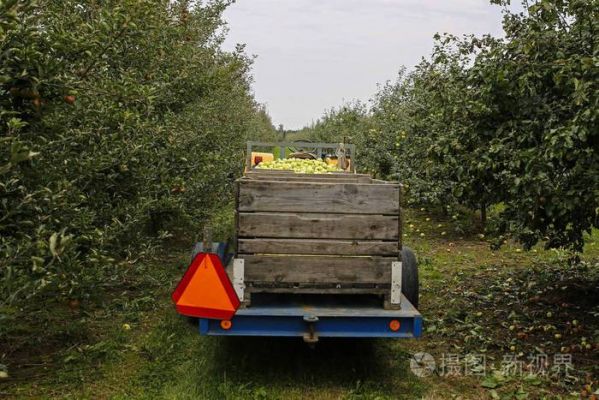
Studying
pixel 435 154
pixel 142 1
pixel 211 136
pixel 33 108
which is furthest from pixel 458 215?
pixel 33 108

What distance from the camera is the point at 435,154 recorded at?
6.18 m

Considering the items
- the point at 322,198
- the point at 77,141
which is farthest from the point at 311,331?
the point at 77,141

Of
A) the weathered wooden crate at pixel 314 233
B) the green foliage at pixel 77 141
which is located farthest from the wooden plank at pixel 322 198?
the green foliage at pixel 77 141

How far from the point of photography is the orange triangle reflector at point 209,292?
172 inches

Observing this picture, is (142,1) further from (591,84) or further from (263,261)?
(591,84)

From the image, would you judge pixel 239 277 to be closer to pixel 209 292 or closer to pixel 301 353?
pixel 209 292

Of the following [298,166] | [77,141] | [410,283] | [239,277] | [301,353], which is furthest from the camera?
[298,166]

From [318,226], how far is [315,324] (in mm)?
708

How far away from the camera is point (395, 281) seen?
4.58m

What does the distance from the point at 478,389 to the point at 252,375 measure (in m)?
1.76

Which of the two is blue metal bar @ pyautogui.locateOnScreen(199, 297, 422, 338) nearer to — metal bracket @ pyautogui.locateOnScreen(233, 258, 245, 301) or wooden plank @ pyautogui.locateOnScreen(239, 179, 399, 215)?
metal bracket @ pyautogui.locateOnScreen(233, 258, 245, 301)

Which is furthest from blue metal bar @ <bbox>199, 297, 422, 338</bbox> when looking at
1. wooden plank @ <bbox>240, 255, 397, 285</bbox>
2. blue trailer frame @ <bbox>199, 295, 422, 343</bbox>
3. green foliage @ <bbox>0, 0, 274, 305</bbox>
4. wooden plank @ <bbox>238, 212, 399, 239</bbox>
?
green foliage @ <bbox>0, 0, 274, 305</bbox>

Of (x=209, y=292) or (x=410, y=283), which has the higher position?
(x=209, y=292)

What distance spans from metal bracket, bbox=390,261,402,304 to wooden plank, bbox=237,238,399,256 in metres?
0.11
